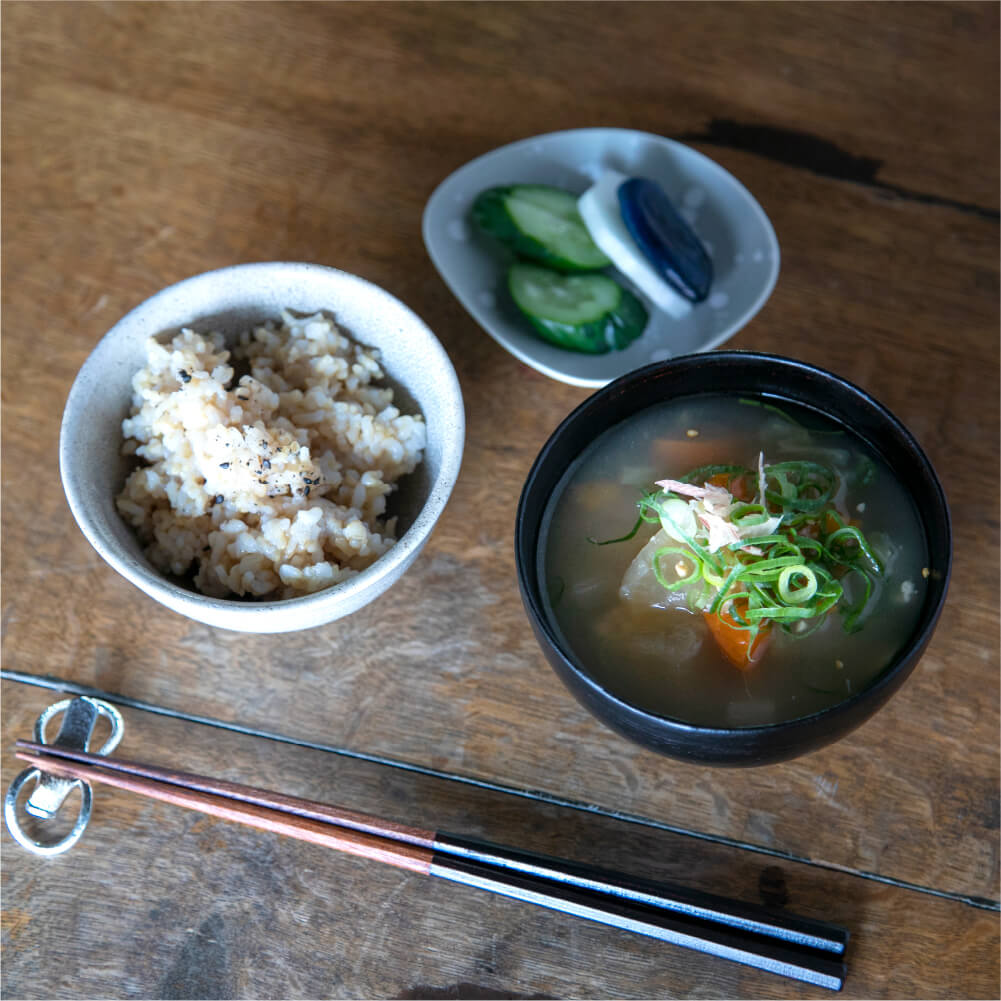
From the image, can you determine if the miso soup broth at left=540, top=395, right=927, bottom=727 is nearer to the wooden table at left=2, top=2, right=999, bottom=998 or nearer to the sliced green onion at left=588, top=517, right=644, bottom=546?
the sliced green onion at left=588, top=517, right=644, bottom=546

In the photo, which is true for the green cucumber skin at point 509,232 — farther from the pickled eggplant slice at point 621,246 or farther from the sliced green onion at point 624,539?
the sliced green onion at point 624,539

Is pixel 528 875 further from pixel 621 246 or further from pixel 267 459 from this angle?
pixel 621 246

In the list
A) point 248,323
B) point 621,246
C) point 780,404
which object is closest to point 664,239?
point 621,246

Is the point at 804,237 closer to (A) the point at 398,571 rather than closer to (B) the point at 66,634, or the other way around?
(A) the point at 398,571

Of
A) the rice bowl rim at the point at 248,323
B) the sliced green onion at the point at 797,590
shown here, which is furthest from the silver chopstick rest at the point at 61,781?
the sliced green onion at the point at 797,590

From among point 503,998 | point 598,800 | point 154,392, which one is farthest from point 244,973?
point 154,392
